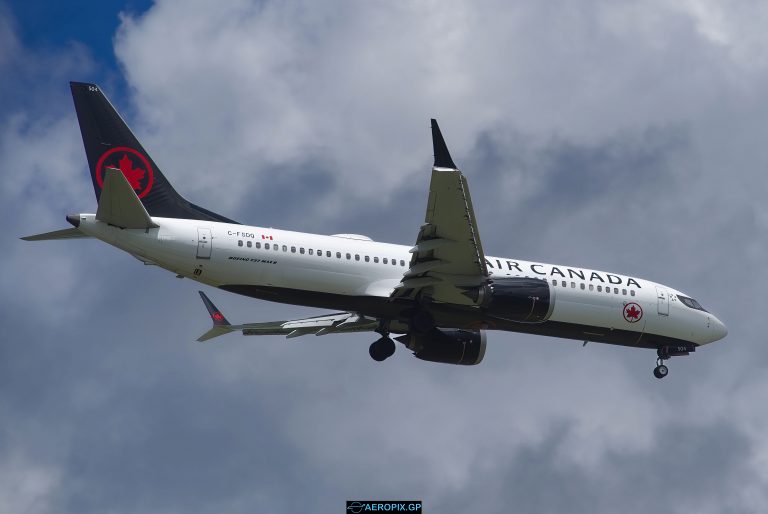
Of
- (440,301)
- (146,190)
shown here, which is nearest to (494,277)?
(440,301)

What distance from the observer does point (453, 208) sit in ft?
133

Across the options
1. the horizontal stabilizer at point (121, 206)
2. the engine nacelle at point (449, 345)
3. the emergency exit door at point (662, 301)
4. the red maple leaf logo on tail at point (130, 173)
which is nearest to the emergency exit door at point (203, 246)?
the horizontal stabilizer at point (121, 206)

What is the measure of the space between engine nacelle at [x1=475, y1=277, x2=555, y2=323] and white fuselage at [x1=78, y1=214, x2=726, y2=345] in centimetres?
122

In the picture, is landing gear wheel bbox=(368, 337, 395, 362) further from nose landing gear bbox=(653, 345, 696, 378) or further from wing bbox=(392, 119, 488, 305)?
nose landing gear bbox=(653, 345, 696, 378)

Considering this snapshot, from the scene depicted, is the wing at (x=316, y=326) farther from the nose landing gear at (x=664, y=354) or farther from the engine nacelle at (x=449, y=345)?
the nose landing gear at (x=664, y=354)

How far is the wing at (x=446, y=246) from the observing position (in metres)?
39.1

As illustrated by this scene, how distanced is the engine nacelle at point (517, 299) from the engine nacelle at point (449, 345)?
450cm

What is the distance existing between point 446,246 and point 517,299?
354 cm

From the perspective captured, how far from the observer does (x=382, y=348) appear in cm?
4859

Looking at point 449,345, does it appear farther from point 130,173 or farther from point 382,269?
point 130,173

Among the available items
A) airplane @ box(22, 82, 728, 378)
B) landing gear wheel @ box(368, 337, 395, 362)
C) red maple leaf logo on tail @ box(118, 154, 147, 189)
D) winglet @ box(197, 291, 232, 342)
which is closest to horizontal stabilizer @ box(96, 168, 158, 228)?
airplane @ box(22, 82, 728, 378)

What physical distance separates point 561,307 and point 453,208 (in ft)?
28.3

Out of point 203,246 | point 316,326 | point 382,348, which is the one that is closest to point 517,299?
point 382,348

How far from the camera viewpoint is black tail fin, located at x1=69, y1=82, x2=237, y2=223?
43.4 m
